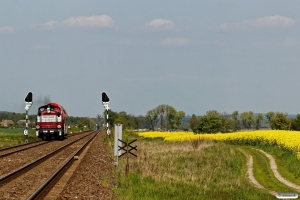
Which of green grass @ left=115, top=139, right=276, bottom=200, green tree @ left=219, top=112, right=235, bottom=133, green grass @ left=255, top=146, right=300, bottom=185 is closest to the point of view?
green grass @ left=115, top=139, right=276, bottom=200

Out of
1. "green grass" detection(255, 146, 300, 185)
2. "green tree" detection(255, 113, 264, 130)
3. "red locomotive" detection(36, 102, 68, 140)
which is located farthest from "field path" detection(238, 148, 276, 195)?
"green tree" detection(255, 113, 264, 130)

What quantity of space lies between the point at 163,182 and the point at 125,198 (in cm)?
398

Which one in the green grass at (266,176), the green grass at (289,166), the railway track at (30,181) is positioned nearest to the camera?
the railway track at (30,181)

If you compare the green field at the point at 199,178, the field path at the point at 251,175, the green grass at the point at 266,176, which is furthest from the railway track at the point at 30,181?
the green grass at the point at 266,176

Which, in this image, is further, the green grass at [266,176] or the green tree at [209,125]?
the green tree at [209,125]

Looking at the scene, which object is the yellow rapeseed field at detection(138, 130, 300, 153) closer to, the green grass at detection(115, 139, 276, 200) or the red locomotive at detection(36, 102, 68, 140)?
the green grass at detection(115, 139, 276, 200)

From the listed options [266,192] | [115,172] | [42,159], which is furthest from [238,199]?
[42,159]

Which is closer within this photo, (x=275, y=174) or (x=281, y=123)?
(x=275, y=174)

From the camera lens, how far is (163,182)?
17719mm

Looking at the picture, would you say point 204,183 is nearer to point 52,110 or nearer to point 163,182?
point 163,182

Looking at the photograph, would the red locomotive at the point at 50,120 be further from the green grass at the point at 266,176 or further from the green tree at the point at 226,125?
the green tree at the point at 226,125

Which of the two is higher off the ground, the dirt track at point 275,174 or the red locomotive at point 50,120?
the red locomotive at point 50,120

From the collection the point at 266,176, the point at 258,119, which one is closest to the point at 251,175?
the point at 266,176

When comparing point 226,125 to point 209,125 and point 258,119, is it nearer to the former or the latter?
point 209,125
